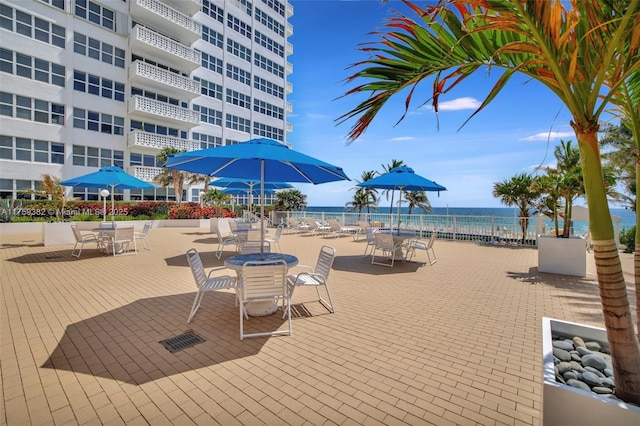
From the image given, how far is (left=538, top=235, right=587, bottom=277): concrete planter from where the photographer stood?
24.4 feet

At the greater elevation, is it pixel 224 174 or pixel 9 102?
pixel 9 102

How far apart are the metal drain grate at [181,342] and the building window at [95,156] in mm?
22473

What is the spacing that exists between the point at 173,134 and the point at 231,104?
7.10m

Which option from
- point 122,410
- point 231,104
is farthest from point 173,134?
point 122,410

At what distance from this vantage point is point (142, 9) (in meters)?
22.2

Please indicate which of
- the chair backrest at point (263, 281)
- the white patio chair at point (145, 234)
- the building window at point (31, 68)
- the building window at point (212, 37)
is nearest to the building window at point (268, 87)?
the building window at point (212, 37)

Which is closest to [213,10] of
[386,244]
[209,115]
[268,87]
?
[268,87]

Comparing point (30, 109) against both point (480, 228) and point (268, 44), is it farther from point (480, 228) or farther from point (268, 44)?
point (480, 228)

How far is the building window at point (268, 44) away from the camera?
1281 inches

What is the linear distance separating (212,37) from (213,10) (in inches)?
93.6

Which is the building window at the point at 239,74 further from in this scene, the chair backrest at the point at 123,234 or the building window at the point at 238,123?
the chair backrest at the point at 123,234

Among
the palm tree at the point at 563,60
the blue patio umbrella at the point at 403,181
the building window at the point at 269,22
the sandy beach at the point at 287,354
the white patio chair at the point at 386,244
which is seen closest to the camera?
the palm tree at the point at 563,60

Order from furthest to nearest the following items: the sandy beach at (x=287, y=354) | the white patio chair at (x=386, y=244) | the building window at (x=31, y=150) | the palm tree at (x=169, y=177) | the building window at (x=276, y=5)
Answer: the building window at (x=276, y=5) < the palm tree at (x=169, y=177) < the building window at (x=31, y=150) < the white patio chair at (x=386, y=244) < the sandy beach at (x=287, y=354)

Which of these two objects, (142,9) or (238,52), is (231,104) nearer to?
(238,52)
